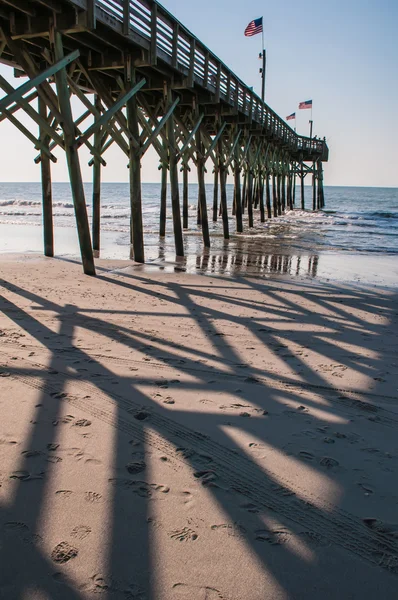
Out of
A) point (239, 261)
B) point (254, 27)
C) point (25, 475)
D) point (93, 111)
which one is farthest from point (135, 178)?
point (254, 27)

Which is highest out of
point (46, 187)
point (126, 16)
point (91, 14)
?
point (126, 16)

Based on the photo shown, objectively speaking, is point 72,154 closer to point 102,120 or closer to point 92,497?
point 102,120

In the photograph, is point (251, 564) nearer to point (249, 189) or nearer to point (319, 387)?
point (319, 387)

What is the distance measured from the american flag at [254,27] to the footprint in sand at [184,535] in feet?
71.5

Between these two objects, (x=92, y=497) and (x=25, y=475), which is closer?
(x=92, y=497)

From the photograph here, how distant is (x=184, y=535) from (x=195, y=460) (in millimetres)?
602

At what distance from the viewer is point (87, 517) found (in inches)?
86.0

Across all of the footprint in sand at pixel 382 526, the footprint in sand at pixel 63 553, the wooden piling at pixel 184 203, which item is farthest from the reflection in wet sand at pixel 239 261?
the footprint in sand at pixel 63 553

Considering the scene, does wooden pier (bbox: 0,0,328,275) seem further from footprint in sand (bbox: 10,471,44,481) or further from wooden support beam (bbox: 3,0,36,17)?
footprint in sand (bbox: 10,471,44,481)

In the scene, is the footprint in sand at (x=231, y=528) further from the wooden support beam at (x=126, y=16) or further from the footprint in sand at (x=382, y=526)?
the wooden support beam at (x=126, y=16)

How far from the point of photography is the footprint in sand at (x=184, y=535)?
6.80 ft

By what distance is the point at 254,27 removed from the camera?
66.6ft

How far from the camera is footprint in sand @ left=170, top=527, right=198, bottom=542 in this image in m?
2.07

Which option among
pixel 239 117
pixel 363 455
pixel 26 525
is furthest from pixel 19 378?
pixel 239 117
